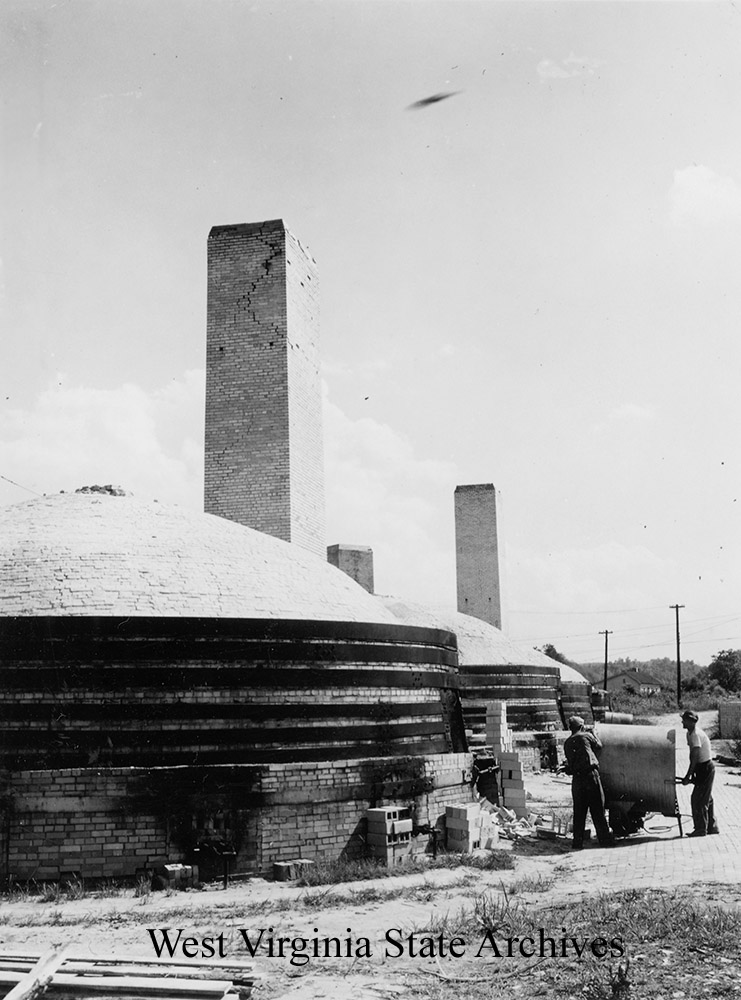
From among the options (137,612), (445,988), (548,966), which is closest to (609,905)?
(548,966)

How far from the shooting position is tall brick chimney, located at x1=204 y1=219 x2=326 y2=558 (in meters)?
17.2

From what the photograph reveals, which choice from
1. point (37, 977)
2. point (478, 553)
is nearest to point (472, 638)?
point (478, 553)

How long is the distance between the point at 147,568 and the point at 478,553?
63.1 ft

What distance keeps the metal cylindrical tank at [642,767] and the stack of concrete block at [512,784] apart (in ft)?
6.81

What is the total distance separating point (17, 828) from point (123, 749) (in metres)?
1.19

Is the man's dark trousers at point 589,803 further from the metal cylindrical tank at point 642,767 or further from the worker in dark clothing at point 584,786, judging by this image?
the metal cylindrical tank at point 642,767

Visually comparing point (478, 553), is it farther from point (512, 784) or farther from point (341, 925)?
point (341, 925)

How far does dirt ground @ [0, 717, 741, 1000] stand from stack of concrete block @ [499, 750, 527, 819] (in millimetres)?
2673

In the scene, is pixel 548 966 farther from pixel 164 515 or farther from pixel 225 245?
pixel 225 245

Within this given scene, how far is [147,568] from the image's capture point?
1062cm

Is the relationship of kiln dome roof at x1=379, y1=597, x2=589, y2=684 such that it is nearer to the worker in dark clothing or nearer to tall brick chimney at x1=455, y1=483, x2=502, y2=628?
tall brick chimney at x1=455, y1=483, x2=502, y2=628

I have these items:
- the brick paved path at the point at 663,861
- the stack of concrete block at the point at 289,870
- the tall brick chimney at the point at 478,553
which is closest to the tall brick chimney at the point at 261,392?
the stack of concrete block at the point at 289,870

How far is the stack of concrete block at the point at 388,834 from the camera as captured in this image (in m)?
10.1

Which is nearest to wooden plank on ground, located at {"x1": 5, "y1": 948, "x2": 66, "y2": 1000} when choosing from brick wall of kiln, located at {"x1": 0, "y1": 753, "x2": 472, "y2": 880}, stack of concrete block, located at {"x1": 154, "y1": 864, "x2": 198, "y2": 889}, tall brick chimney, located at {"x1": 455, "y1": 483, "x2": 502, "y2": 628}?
stack of concrete block, located at {"x1": 154, "y1": 864, "x2": 198, "y2": 889}
